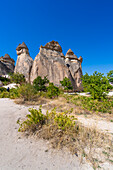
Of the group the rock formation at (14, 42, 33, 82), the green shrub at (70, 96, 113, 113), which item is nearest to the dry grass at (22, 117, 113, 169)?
the green shrub at (70, 96, 113, 113)

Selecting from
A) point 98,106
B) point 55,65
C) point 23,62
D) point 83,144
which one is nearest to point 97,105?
point 98,106

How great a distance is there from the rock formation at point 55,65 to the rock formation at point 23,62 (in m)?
1.94

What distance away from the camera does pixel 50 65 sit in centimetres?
2677

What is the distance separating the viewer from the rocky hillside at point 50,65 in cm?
2562

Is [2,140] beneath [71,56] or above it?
beneath

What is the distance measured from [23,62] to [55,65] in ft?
36.3

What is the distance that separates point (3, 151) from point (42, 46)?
30.4 metres

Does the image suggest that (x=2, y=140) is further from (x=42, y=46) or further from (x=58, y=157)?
(x=42, y=46)

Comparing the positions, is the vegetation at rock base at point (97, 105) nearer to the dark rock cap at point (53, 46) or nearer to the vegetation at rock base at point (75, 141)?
the vegetation at rock base at point (75, 141)

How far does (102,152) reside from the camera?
1.52 meters

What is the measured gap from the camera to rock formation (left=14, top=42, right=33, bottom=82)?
26464mm

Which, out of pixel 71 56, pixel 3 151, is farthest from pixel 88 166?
pixel 71 56

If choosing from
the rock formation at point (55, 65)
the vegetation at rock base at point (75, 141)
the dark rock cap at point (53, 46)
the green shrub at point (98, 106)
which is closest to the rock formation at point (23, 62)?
the rock formation at point (55, 65)

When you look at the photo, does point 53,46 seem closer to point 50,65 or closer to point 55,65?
point 55,65
